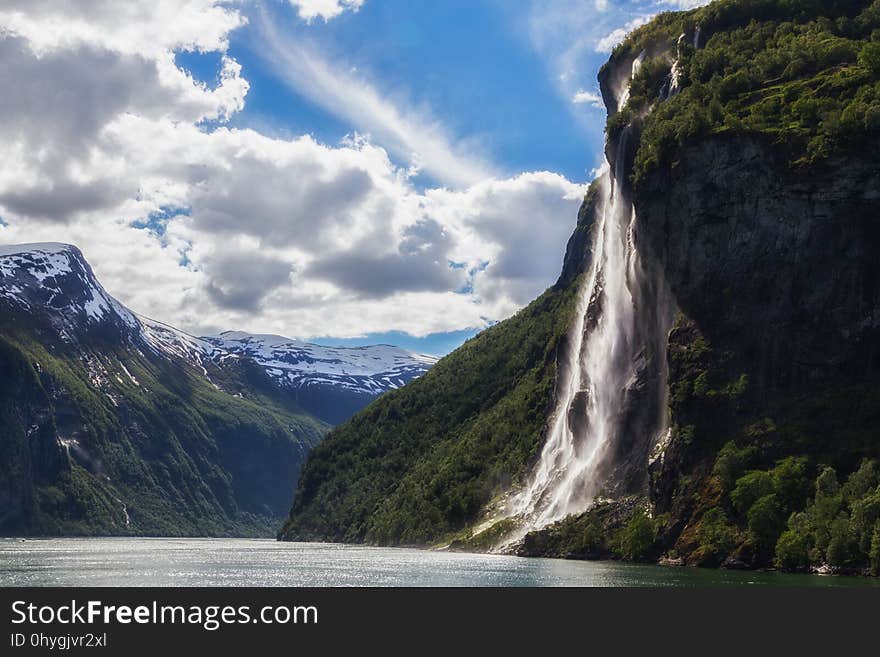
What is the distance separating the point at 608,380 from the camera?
136m

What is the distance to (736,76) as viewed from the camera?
410 ft

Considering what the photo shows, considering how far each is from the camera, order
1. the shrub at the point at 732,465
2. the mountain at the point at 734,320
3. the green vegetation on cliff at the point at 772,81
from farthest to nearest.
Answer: the green vegetation on cliff at the point at 772,81 < the shrub at the point at 732,465 < the mountain at the point at 734,320

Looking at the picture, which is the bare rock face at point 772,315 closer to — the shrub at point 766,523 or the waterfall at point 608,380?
the shrub at point 766,523

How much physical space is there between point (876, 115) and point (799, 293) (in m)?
19.4

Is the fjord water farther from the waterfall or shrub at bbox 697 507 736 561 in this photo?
the waterfall

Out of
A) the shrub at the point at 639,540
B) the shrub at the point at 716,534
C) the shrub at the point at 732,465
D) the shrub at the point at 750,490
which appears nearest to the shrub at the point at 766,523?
the shrub at the point at 750,490

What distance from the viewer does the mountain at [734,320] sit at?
9306cm

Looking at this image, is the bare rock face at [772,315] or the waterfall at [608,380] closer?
the bare rock face at [772,315]

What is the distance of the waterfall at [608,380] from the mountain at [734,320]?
342mm

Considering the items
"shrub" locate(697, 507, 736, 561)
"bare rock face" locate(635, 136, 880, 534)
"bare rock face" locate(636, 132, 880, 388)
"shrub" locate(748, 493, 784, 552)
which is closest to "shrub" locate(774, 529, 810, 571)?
"shrub" locate(748, 493, 784, 552)

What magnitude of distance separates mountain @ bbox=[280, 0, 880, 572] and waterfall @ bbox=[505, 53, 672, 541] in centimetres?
34

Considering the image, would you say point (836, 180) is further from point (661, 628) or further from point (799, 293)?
point (661, 628)

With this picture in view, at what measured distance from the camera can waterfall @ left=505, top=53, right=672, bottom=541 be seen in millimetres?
124250

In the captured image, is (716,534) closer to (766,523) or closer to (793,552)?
(766,523)
